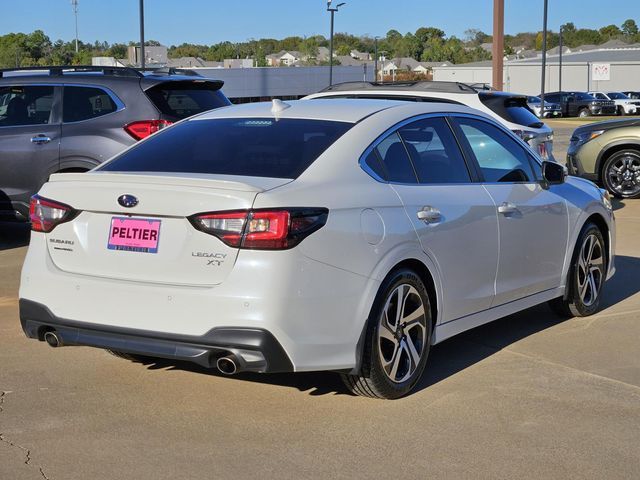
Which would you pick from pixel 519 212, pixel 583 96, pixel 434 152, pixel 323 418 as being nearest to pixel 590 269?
pixel 519 212

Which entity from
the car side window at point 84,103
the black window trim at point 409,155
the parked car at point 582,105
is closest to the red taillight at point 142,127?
the car side window at point 84,103

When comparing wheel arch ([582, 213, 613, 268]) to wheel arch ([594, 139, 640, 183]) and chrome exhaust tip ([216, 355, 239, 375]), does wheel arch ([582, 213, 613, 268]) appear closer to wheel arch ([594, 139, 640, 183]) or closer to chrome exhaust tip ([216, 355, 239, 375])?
chrome exhaust tip ([216, 355, 239, 375])

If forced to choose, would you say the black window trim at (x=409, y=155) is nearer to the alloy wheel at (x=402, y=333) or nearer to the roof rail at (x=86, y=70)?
the alloy wheel at (x=402, y=333)

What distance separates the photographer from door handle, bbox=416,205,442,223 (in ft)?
18.6

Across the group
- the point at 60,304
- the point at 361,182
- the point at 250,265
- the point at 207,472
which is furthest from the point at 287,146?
the point at 207,472

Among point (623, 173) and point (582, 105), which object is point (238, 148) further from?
point (582, 105)

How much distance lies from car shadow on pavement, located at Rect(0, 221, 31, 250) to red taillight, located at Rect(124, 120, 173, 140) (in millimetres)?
1896

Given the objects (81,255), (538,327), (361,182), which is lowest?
(538,327)

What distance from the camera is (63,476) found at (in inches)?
175

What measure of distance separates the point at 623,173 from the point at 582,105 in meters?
43.9

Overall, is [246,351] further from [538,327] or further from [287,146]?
[538,327]

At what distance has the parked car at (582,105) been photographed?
57281mm

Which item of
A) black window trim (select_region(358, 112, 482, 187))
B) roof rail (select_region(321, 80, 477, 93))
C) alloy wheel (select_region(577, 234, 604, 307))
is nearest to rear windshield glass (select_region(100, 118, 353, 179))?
black window trim (select_region(358, 112, 482, 187))

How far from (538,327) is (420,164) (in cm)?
209
